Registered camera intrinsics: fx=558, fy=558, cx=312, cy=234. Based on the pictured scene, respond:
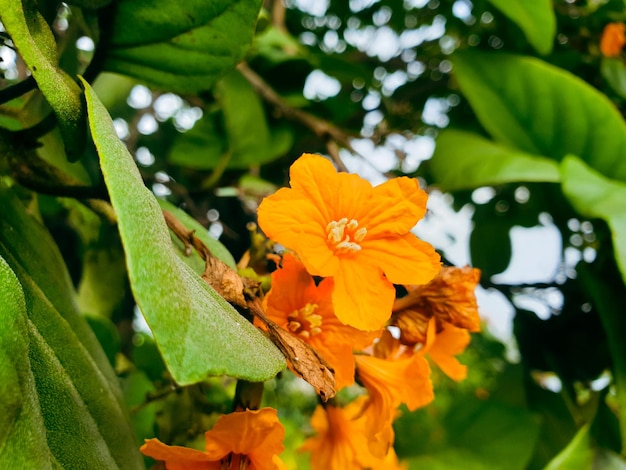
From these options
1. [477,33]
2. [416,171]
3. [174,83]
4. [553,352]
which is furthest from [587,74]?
[174,83]

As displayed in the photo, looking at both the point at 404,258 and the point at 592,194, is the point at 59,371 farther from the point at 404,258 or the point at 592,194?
the point at 592,194

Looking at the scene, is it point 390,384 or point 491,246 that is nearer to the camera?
point 390,384

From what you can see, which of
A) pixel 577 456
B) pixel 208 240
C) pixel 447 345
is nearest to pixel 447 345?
pixel 447 345

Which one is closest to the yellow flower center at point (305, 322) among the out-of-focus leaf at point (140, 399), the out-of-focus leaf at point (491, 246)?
the out-of-focus leaf at point (140, 399)

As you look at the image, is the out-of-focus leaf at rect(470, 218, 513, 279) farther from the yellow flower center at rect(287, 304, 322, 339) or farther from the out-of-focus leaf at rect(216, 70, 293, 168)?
the yellow flower center at rect(287, 304, 322, 339)

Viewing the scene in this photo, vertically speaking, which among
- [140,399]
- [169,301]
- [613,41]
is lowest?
[140,399]

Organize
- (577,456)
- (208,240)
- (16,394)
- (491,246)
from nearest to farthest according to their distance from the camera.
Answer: (16,394) < (208,240) < (577,456) < (491,246)
